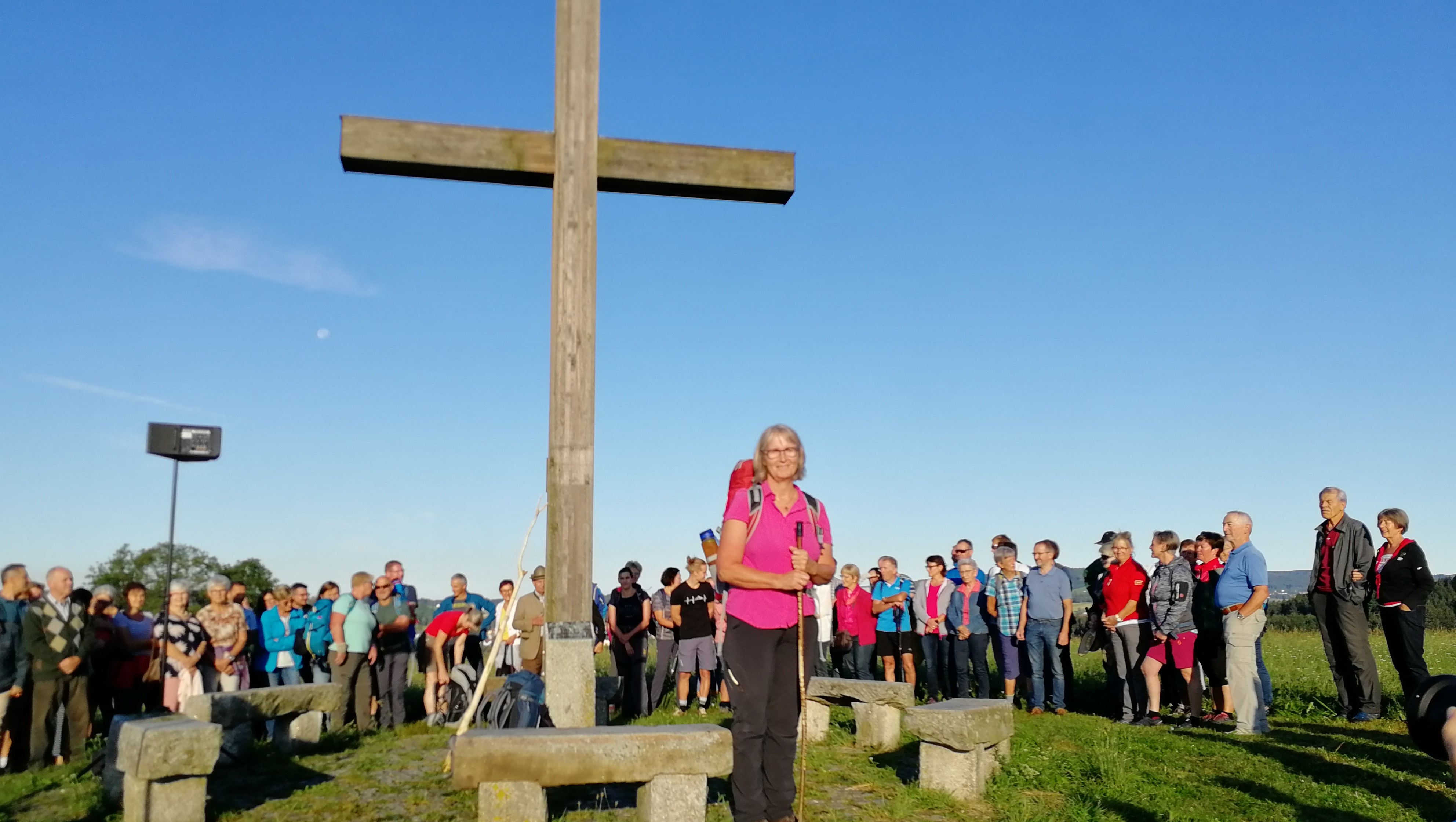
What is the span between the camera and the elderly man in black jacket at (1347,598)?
982 centimetres

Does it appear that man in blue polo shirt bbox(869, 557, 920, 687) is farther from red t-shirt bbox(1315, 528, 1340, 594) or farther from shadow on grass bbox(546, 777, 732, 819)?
shadow on grass bbox(546, 777, 732, 819)

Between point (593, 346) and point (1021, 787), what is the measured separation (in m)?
4.22

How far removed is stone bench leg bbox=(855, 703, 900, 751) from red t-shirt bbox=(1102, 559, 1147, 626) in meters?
3.27

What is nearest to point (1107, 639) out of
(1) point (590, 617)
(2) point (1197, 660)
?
(2) point (1197, 660)

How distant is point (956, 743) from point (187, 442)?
287 inches

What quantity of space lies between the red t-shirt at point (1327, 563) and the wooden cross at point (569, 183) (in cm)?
665

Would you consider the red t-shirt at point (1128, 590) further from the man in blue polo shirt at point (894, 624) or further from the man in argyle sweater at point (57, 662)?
the man in argyle sweater at point (57, 662)

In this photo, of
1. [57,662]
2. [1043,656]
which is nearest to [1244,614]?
[1043,656]

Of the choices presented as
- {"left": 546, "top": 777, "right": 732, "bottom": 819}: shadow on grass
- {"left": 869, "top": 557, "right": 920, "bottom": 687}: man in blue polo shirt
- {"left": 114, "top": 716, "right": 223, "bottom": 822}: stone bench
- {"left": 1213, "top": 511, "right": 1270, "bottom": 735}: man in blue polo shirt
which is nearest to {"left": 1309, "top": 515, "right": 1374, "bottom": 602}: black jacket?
{"left": 1213, "top": 511, "right": 1270, "bottom": 735}: man in blue polo shirt

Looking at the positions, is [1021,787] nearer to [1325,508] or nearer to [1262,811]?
[1262,811]

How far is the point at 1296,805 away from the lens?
263 inches

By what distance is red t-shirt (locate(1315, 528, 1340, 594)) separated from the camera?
9992 millimetres

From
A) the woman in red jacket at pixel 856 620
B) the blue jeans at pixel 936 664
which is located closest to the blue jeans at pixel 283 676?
the woman in red jacket at pixel 856 620

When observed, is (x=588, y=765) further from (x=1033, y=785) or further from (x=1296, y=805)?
(x=1296, y=805)
